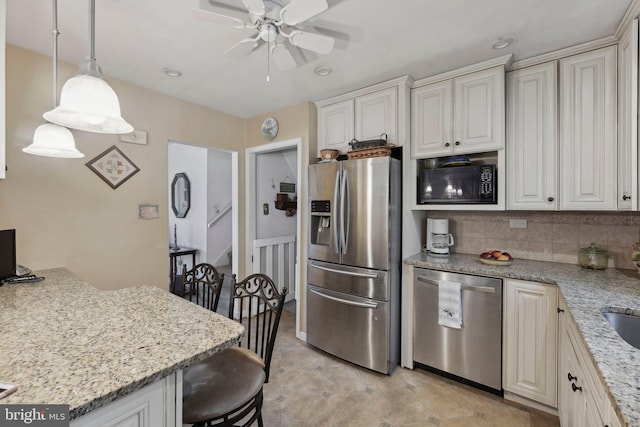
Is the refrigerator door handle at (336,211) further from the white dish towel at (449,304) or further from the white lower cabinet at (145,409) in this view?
the white lower cabinet at (145,409)

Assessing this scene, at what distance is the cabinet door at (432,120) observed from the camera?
2355 mm

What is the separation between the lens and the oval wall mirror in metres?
5.32

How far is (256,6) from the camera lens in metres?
1.29

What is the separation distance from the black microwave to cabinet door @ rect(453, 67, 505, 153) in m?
0.17

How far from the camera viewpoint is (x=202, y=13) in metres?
1.33

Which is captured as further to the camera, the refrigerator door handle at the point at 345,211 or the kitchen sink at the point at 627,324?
the refrigerator door handle at the point at 345,211

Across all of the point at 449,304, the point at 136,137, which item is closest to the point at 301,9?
the point at 136,137

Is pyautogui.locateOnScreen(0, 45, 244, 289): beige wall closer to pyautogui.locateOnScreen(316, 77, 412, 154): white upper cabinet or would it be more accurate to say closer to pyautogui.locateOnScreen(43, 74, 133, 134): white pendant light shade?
pyautogui.locateOnScreen(43, 74, 133, 134): white pendant light shade

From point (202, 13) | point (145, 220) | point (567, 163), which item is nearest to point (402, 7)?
point (202, 13)

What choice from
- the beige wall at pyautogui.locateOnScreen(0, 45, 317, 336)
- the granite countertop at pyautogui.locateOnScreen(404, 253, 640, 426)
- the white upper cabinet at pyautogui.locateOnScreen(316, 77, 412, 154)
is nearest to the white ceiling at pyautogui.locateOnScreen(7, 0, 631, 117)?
the white upper cabinet at pyautogui.locateOnScreen(316, 77, 412, 154)

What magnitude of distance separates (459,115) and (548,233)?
3.98ft

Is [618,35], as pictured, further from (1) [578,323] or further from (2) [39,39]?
(2) [39,39]

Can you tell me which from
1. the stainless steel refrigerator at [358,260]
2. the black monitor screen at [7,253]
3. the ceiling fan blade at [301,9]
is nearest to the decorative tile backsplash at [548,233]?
the stainless steel refrigerator at [358,260]

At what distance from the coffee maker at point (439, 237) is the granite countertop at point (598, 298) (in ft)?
0.32
